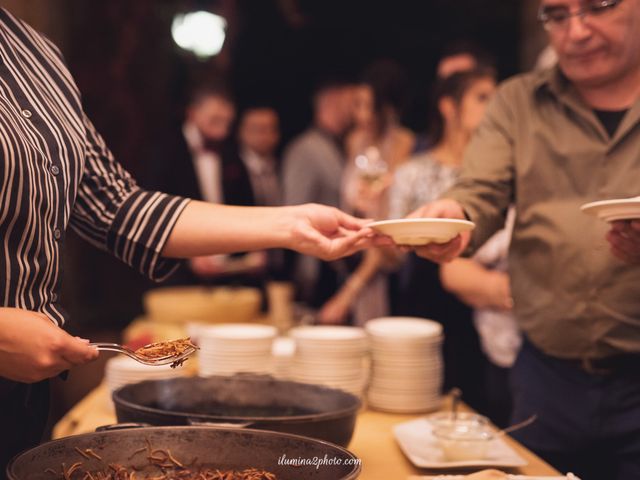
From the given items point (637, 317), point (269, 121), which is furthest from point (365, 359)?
point (269, 121)

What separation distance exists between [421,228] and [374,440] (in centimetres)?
54

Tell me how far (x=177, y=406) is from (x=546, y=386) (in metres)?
1.04

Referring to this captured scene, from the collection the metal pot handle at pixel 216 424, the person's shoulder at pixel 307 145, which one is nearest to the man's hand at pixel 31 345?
the metal pot handle at pixel 216 424

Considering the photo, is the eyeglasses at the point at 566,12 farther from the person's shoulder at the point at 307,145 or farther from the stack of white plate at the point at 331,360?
the person's shoulder at the point at 307,145

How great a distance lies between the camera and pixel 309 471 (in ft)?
4.46

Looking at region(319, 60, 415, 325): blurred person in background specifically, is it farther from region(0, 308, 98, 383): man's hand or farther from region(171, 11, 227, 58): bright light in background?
region(0, 308, 98, 383): man's hand

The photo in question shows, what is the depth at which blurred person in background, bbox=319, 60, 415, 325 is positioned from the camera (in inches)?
178

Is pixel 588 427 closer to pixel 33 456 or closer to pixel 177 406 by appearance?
pixel 177 406

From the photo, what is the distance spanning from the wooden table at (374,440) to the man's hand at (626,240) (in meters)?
0.51

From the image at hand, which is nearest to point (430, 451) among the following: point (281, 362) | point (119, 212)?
point (281, 362)

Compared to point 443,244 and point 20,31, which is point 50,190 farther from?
point 443,244

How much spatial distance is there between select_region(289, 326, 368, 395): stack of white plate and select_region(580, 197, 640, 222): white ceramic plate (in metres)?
0.80

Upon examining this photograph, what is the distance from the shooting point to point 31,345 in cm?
121

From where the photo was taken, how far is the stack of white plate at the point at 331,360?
227cm
